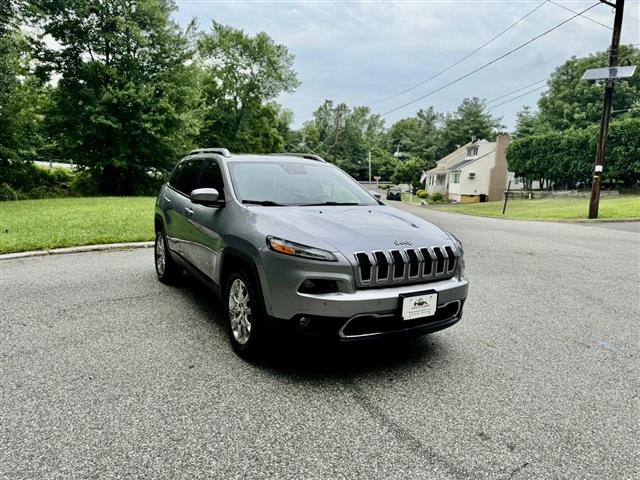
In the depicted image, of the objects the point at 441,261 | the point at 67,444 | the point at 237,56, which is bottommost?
the point at 67,444

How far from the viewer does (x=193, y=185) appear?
15.4 feet

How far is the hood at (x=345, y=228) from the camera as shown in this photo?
2895mm

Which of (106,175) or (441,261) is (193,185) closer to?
(441,261)

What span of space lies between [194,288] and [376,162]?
86476 mm

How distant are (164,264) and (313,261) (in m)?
3.21

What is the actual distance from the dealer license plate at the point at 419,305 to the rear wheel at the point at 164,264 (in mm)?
3297

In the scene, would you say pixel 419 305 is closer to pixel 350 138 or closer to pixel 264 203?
pixel 264 203

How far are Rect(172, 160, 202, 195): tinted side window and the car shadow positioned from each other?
72.7 inches

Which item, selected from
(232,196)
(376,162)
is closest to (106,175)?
(232,196)

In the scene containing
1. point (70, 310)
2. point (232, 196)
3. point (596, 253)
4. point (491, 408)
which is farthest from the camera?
point (596, 253)

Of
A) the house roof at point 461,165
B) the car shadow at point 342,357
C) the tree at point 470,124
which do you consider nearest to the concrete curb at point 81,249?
the car shadow at point 342,357

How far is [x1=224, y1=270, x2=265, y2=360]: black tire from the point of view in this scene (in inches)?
117

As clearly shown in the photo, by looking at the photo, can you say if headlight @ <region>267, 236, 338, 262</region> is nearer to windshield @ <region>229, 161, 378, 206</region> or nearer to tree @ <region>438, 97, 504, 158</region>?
windshield @ <region>229, 161, 378, 206</region>

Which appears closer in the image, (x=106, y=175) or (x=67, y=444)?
(x=67, y=444)
